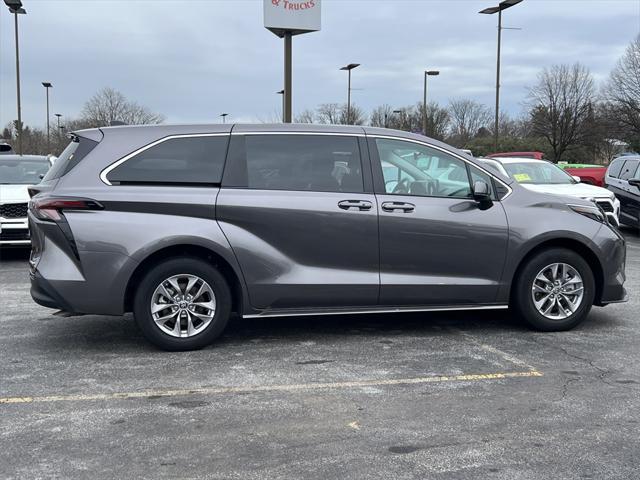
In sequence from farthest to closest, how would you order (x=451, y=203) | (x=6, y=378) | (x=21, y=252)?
(x=21, y=252), (x=451, y=203), (x=6, y=378)

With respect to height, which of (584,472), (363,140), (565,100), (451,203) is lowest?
(584,472)

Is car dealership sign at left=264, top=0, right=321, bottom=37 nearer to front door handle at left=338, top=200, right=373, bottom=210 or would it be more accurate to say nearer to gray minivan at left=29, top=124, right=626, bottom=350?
gray minivan at left=29, top=124, right=626, bottom=350

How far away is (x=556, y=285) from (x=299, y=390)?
278cm

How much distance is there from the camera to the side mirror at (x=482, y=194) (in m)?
5.68

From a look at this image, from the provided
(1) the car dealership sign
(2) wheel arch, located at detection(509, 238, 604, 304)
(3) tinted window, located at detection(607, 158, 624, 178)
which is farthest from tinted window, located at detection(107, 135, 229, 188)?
(1) the car dealership sign

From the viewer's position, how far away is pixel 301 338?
5.86m

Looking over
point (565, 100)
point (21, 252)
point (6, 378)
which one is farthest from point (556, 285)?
point (565, 100)

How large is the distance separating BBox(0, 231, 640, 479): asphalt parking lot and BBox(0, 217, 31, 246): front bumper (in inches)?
173

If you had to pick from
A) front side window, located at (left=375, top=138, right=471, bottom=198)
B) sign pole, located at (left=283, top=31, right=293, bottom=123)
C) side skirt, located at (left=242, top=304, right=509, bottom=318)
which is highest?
sign pole, located at (left=283, top=31, right=293, bottom=123)

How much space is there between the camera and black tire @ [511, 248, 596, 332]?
5.91 meters

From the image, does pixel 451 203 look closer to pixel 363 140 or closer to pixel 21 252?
pixel 363 140

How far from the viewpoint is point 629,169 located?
14.7 m

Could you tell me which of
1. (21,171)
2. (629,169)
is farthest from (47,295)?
(629,169)

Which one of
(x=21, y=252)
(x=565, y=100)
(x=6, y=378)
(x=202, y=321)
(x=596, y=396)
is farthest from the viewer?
(x=565, y=100)
